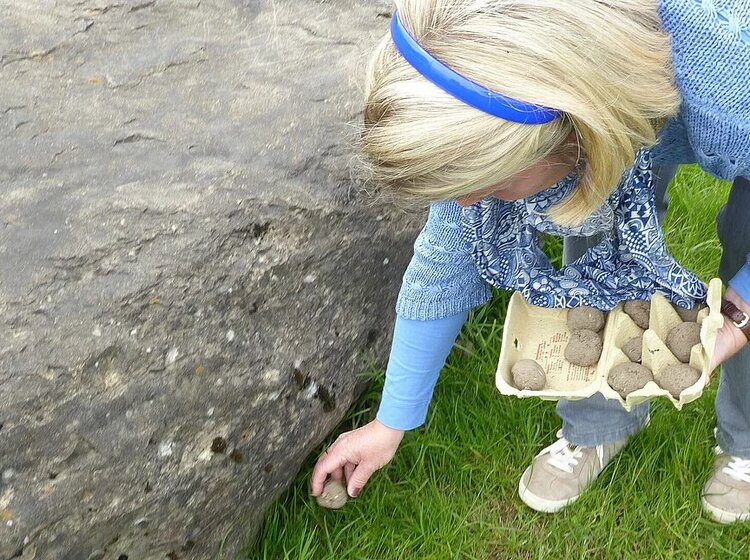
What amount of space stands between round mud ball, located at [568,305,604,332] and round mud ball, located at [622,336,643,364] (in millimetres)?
64

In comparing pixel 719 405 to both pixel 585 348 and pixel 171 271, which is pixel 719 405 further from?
pixel 171 271

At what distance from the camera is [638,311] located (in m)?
1.73

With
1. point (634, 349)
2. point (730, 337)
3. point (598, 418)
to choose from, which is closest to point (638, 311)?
point (634, 349)

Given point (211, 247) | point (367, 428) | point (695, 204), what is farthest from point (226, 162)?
point (695, 204)

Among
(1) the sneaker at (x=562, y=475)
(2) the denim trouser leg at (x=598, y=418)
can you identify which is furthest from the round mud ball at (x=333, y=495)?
(2) the denim trouser leg at (x=598, y=418)

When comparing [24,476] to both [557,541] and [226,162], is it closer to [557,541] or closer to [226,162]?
[226,162]

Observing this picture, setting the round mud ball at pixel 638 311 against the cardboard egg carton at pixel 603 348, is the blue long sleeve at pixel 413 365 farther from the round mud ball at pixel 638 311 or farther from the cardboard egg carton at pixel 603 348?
the round mud ball at pixel 638 311

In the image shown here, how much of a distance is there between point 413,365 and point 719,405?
84 centimetres

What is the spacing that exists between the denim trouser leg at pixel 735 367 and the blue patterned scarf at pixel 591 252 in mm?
266

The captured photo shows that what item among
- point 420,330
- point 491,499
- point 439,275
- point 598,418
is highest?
point 439,275

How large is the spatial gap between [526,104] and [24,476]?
3.39 feet

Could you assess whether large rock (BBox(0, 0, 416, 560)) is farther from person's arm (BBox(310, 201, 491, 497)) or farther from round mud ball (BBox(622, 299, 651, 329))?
round mud ball (BBox(622, 299, 651, 329))

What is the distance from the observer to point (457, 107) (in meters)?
1.17

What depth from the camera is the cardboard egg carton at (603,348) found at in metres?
1.54
